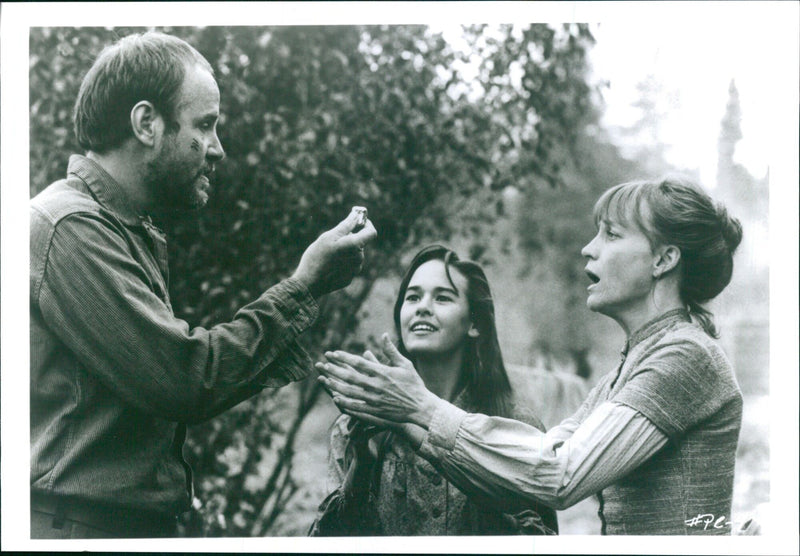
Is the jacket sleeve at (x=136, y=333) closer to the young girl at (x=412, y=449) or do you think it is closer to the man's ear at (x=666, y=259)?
the young girl at (x=412, y=449)

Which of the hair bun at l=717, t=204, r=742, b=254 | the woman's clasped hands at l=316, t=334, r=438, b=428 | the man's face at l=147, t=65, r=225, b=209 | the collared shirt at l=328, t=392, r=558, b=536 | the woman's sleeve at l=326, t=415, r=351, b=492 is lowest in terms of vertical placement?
the collared shirt at l=328, t=392, r=558, b=536

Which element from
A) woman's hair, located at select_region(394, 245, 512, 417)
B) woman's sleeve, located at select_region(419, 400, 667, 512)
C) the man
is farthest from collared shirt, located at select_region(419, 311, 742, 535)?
the man

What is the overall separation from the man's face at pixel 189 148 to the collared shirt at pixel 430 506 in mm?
1380

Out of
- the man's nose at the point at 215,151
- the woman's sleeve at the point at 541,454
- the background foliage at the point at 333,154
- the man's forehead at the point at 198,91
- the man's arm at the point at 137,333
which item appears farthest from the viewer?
the background foliage at the point at 333,154

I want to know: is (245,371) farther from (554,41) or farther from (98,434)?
(554,41)

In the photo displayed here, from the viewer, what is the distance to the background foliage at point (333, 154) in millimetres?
4645

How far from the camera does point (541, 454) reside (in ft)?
13.9

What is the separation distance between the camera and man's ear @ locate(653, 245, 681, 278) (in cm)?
429

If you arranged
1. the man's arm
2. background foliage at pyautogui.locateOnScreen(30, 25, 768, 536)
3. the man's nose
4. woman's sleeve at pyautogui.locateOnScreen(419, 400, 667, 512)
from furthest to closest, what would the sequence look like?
background foliage at pyautogui.locateOnScreen(30, 25, 768, 536) < the man's nose < woman's sleeve at pyautogui.locateOnScreen(419, 400, 667, 512) < the man's arm

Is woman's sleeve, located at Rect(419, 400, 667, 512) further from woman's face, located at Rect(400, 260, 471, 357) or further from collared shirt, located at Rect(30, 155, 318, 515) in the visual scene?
collared shirt, located at Rect(30, 155, 318, 515)

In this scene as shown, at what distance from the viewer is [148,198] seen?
4191 millimetres

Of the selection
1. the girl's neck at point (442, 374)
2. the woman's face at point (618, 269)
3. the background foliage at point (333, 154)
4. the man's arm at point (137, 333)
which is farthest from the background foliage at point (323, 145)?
the man's arm at point (137, 333)

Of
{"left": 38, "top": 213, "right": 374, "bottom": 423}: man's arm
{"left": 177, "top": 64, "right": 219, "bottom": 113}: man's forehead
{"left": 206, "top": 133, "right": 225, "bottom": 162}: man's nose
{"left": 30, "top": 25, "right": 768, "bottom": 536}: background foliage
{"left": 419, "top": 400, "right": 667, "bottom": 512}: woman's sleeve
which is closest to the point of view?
{"left": 38, "top": 213, "right": 374, "bottom": 423}: man's arm

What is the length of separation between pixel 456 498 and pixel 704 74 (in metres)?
2.21
